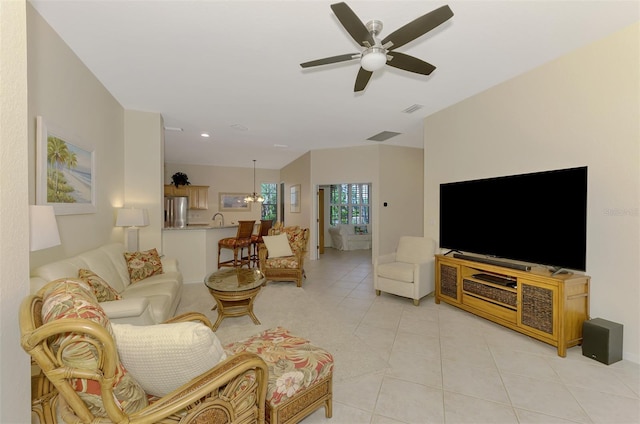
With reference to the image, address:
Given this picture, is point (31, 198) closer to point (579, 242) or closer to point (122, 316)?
point (122, 316)

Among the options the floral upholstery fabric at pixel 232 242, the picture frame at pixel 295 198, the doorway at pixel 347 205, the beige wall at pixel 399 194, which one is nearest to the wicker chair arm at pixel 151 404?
the floral upholstery fabric at pixel 232 242

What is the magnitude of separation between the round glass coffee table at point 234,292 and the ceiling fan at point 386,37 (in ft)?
7.45

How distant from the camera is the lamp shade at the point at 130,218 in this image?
351 centimetres

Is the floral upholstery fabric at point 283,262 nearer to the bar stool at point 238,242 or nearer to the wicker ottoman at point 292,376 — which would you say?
the bar stool at point 238,242

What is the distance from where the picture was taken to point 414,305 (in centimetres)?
367

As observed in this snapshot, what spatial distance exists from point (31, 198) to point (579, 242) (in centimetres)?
463

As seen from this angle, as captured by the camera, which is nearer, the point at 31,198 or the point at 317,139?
the point at 31,198

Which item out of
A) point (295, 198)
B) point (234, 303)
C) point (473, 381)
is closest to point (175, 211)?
point (295, 198)

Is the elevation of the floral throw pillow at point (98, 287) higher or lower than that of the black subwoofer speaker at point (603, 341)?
higher

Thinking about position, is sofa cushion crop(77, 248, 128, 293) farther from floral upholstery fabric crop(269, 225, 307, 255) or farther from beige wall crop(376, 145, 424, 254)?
beige wall crop(376, 145, 424, 254)

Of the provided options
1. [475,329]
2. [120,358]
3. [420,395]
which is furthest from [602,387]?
[120,358]

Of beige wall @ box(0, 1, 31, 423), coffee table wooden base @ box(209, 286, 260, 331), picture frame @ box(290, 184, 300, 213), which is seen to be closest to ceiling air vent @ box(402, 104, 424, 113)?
coffee table wooden base @ box(209, 286, 260, 331)

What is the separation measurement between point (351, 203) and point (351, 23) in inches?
302

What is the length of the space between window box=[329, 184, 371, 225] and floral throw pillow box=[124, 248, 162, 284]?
21.3 ft
